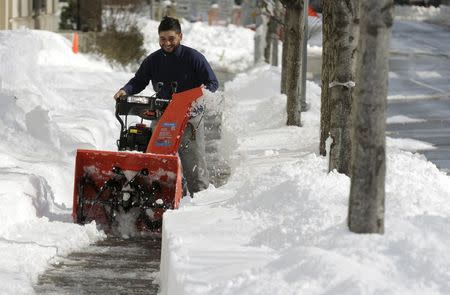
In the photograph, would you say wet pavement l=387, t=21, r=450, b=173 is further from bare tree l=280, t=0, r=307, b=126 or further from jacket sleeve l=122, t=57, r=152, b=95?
jacket sleeve l=122, t=57, r=152, b=95

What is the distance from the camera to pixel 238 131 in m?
17.7

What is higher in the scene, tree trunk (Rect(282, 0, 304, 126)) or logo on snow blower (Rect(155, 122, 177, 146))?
logo on snow blower (Rect(155, 122, 177, 146))

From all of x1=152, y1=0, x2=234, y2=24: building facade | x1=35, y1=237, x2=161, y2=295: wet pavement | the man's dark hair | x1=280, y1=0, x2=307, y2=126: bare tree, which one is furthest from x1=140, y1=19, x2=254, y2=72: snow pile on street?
x1=35, y1=237, x2=161, y2=295: wet pavement

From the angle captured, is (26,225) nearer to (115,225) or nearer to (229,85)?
(115,225)

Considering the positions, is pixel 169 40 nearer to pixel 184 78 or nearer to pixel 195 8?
pixel 184 78

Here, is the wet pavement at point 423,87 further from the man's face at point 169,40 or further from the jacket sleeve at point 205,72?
the man's face at point 169,40

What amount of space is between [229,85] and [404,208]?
66.0 feet

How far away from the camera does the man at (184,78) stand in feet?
33.9

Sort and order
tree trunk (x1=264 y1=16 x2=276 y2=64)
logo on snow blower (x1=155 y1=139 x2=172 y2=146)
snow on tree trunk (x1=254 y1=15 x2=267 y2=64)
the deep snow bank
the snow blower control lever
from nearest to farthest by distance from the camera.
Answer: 1. the deep snow bank
2. logo on snow blower (x1=155 y1=139 x2=172 y2=146)
3. the snow blower control lever
4. tree trunk (x1=264 y1=16 x2=276 y2=64)
5. snow on tree trunk (x1=254 y1=15 x2=267 y2=64)

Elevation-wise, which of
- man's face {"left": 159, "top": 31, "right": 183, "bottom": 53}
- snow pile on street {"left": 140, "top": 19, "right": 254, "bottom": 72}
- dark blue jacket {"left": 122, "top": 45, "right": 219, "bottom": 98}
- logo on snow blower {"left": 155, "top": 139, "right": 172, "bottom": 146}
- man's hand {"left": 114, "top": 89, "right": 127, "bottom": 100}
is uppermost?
man's face {"left": 159, "top": 31, "right": 183, "bottom": 53}

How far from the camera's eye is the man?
33.9ft

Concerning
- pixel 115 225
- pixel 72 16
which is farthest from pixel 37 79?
pixel 72 16

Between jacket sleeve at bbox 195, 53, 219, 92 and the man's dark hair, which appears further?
jacket sleeve at bbox 195, 53, 219, 92

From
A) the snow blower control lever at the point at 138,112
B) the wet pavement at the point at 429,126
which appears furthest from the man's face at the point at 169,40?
the wet pavement at the point at 429,126
